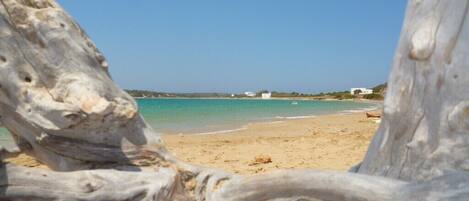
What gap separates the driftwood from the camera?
8.53ft

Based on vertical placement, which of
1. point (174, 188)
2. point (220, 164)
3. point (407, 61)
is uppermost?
point (407, 61)

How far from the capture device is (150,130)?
3514 millimetres

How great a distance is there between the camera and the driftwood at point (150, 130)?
260cm

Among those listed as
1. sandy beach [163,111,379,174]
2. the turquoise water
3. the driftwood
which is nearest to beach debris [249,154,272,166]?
sandy beach [163,111,379,174]

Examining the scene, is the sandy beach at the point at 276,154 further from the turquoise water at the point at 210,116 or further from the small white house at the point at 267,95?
the small white house at the point at 267,95

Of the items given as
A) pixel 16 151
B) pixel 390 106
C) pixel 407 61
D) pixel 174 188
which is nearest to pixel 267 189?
pixel 174 188

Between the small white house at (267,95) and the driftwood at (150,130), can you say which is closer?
the driftwood at (150,130)

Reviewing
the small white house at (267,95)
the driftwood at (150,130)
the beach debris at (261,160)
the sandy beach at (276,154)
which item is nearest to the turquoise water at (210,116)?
the sandy beach at (276,154)

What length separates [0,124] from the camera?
129 inches

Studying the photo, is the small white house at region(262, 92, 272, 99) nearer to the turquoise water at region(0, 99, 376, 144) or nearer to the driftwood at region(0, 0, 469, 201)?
the turquoise water at region(0, 99, 376, 144)

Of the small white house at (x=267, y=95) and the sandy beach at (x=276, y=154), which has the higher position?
the sandy beach at (x=276, y=154)

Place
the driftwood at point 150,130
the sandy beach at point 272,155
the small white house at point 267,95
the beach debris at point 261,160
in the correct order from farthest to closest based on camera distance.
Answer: the small white house at point 267,95 < the beach debris at point 261,160 < the sandy beach at point 272,155 < the driftwood at point 150,130

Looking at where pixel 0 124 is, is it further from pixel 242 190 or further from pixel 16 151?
pixel 242 190

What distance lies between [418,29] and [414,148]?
0.69 meters
